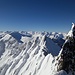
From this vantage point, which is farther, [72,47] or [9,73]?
[9,73]

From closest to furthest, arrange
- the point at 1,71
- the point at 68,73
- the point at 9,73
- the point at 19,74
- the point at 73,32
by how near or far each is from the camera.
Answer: the point at 68,73
the point at 73,32
the point at 19,74
the point at 9,73
the point at 1,71

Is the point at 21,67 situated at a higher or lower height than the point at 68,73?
higher

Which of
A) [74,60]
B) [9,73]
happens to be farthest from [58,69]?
[9,73]

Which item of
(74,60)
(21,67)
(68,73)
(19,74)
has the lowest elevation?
(68,73)

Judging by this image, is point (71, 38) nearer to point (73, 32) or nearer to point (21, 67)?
point (73, 32)

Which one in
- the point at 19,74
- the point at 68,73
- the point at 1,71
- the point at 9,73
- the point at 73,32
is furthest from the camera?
the point at 1,71

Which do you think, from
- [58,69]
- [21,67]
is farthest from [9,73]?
[58,69]

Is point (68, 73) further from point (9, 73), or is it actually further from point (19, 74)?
point (9, 73)

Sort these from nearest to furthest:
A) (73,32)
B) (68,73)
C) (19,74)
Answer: (68,73) → (73,32) → (19,74)

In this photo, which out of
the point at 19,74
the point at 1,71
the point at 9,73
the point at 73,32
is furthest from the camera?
the point at 1,71
